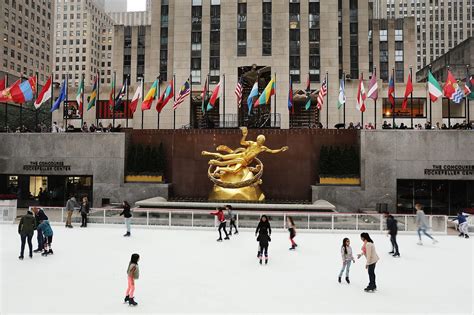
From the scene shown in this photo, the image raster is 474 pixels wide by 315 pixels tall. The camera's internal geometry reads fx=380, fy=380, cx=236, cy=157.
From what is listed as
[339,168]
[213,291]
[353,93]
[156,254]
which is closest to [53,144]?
[156,254]

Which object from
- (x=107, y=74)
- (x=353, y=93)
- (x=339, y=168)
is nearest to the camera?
(x=339, y=168)

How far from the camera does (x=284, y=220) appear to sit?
1630 centimetres

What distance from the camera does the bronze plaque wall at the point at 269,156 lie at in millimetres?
23875

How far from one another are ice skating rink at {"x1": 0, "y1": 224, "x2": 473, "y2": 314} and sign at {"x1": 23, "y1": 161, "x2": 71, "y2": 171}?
35.9ft

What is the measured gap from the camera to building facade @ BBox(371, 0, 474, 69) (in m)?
99.4

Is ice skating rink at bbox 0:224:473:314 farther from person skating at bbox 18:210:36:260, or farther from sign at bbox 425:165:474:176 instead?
sign at bbox 425:165:474:176

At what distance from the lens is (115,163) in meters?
24.2

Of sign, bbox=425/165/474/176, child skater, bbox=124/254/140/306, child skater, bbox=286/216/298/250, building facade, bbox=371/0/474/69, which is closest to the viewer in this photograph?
child skater, bbox=124/254/140/306

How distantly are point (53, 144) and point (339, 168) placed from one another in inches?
724

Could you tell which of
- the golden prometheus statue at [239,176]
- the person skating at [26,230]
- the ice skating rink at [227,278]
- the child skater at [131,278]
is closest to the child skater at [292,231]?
the ice skating rink at [227,278]

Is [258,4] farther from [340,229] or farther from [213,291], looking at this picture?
[213,291]

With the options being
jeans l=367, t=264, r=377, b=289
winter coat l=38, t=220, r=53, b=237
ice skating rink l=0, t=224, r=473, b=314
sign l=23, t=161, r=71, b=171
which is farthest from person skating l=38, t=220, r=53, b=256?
sign l=23, t=161, r=71, b=171

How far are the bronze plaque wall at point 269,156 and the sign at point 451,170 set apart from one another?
4.53m

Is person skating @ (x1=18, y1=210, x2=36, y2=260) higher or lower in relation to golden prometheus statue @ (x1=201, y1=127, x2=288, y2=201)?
lower
